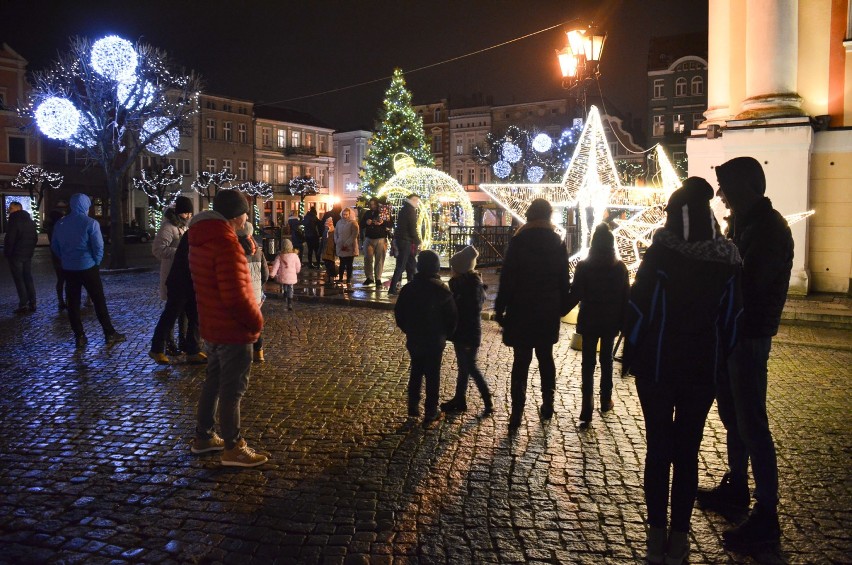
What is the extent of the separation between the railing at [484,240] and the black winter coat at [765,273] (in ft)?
56.6

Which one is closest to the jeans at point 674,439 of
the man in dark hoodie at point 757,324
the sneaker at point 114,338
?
the man in dark hoodie at point 757,324

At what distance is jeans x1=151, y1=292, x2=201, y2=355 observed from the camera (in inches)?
325

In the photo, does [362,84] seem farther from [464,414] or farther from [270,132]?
[270,132]

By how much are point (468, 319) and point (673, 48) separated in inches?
2484

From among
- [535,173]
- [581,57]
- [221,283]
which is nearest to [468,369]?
[221,283]

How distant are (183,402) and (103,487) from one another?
2131 millimetres

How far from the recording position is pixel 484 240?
71.8ft

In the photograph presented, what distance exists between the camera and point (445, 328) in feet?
19.8

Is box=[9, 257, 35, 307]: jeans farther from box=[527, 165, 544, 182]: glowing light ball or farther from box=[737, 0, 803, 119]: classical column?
→ box=[527, 165, 544, 182]: glowing light ball

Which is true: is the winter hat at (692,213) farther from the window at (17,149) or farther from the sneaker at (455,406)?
the window at (17,149)

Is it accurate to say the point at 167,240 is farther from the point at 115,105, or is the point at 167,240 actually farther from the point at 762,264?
the point at 115,105

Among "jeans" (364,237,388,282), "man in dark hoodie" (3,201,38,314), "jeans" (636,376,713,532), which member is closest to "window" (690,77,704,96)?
"jeans" (364,237,388,282)

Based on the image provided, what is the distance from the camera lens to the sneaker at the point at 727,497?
435 cm

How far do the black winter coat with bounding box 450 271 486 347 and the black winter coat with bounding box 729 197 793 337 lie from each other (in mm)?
2601
